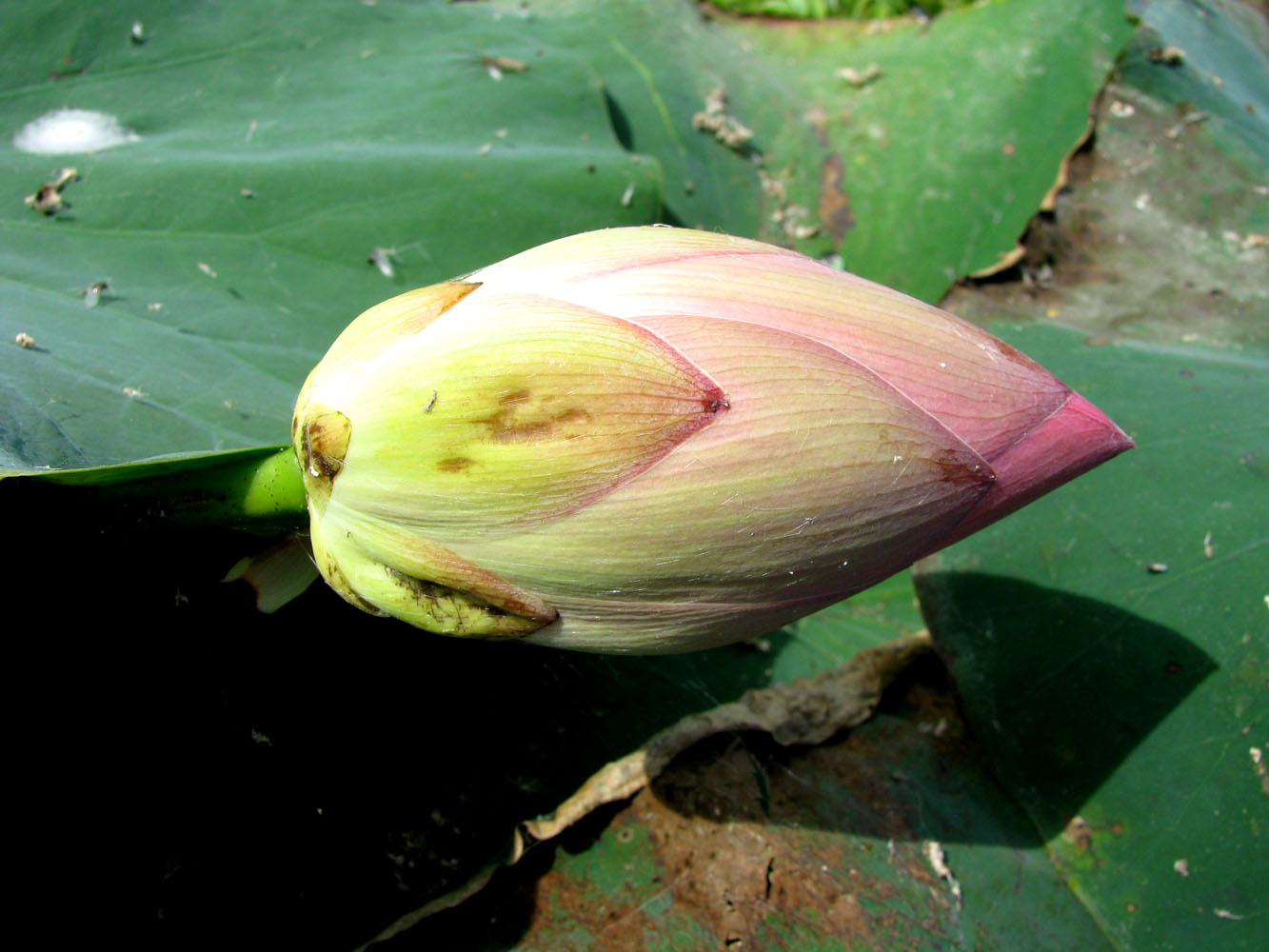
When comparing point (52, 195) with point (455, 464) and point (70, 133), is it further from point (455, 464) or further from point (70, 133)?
point (455, 464)

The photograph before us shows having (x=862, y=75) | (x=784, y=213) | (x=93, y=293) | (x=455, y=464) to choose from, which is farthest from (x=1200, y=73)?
(x=93, y=293)

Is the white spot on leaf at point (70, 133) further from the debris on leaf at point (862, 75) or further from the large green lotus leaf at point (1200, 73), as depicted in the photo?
the large green lotus leaf at point (1200, 73)

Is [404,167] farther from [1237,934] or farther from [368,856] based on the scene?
[1237,934]

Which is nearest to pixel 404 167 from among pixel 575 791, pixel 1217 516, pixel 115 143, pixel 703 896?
pixel 115 143

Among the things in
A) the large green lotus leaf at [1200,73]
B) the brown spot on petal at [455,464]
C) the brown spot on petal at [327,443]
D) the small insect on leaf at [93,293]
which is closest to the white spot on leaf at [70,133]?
the small insect on leaf at [93,293]

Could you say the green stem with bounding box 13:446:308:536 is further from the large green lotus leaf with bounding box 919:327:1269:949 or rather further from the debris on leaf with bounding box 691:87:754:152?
the debris on leaf with bounding box 691:87:754:152
